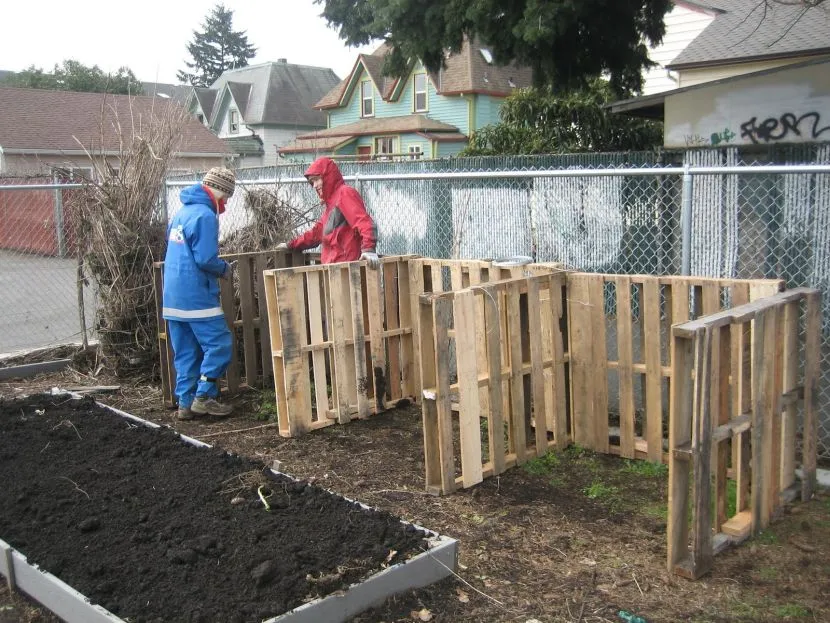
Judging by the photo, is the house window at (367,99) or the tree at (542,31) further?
the house window at (367,99)

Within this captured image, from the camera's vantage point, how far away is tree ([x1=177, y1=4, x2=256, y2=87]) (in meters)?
87.2

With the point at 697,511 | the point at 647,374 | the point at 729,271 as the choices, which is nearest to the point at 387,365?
the point at 647,374

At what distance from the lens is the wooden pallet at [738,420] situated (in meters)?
3.68

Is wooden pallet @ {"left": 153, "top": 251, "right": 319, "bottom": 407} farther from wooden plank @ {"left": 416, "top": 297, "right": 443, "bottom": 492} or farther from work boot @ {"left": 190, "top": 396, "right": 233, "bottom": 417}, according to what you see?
wooden plank @ {"left": 416, "top": 297, "right": 443, "bottom": 492}

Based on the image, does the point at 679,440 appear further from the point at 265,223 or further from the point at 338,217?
the point at 265,223

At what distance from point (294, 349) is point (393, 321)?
105 centimetres

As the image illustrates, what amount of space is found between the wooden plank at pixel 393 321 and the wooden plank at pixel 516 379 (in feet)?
5.59

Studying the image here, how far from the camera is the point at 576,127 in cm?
1531

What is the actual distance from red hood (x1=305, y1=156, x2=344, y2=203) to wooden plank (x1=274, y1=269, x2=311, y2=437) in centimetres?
135

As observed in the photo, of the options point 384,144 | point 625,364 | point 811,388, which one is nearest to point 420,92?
point 384,144

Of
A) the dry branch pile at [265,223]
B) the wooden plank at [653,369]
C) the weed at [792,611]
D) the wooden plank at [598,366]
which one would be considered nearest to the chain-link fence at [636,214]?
the dry branch pile at [265,223]

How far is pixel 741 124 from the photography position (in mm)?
8383

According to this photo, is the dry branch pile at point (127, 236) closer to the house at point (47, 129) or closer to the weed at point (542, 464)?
the weed at point (542, 464)

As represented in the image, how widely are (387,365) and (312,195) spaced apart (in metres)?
2.64
